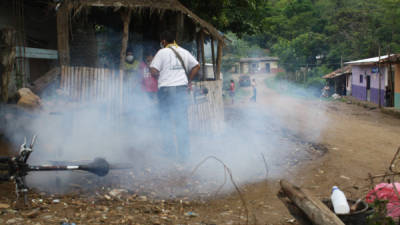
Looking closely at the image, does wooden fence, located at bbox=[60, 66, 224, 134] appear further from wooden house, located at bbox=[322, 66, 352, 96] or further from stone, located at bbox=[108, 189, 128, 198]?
wooden house, located at bbox=[322, 66, 352, 96]

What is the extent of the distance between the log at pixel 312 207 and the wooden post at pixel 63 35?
167 inches

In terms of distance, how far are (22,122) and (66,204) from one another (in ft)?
4.74

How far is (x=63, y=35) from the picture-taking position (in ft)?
19.4

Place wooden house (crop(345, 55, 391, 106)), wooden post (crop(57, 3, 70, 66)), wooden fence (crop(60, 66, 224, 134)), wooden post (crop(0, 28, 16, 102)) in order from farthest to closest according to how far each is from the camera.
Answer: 1. wooden house (crop(345, 55, 391, 106))
2. wooden post (crop(57, 3, 70, 66))
3. wooden post (crop(0, 28, 16, 102))
4. wooden fence (crop(60, 66, 224, 134))

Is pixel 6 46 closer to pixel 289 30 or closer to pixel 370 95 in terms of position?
pixel 370 95

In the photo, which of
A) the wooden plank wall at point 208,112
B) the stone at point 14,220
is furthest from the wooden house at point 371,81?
the stone at point 14,220

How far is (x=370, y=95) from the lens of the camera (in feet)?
67.5

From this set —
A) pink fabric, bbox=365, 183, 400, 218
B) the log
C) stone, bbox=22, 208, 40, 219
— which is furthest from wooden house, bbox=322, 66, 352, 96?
stone, bbox=22, 208, 40, 219

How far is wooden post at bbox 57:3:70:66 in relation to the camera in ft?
19.1

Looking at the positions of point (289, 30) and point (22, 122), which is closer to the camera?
point (22, 122)

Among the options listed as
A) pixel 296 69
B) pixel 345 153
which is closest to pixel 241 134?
pixel 345 153

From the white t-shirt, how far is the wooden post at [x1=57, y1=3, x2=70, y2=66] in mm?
1870

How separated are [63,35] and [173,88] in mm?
2453

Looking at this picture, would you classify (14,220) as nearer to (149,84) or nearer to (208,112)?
(149,84)
